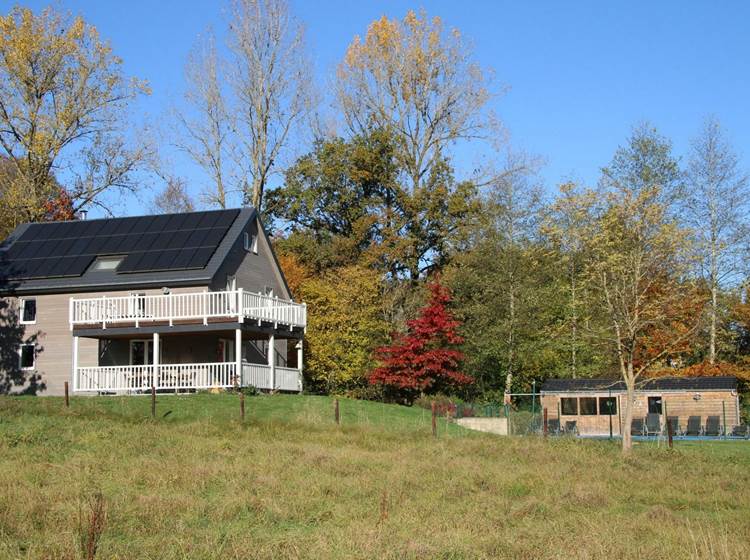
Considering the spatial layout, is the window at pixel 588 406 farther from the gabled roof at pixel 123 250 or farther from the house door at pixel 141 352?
the house door at pixel 141 352

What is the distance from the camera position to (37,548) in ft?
34.2

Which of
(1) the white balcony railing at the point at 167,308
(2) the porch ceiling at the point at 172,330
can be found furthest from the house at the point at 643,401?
(1) the white balcony railing at the point at 167,308

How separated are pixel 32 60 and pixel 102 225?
391 inches

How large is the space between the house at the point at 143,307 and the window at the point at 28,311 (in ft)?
0.13

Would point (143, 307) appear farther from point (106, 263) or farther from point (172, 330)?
point (106, 263)

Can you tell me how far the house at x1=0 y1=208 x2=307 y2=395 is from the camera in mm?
34094

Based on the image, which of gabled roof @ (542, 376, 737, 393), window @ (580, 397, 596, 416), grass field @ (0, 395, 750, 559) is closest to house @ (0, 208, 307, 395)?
grass field @ (0, 395, 750, 559)

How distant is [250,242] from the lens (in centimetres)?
4028

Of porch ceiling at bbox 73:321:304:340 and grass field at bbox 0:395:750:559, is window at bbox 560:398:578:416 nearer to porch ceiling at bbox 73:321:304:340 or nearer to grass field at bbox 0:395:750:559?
porch ceiling at bbox 73:321:304:340

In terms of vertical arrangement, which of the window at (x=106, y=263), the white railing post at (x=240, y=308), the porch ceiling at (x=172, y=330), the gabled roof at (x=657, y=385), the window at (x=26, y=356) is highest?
the window at (x=106, y=263)

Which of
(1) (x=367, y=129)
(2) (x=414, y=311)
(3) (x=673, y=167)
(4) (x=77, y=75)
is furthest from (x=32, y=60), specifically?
(3) (x=673, y=167)

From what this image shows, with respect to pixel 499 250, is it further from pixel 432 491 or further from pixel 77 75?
pixel 432 491

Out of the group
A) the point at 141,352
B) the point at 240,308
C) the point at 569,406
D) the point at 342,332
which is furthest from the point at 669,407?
the point at 141,352

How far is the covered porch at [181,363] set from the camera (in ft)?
110
